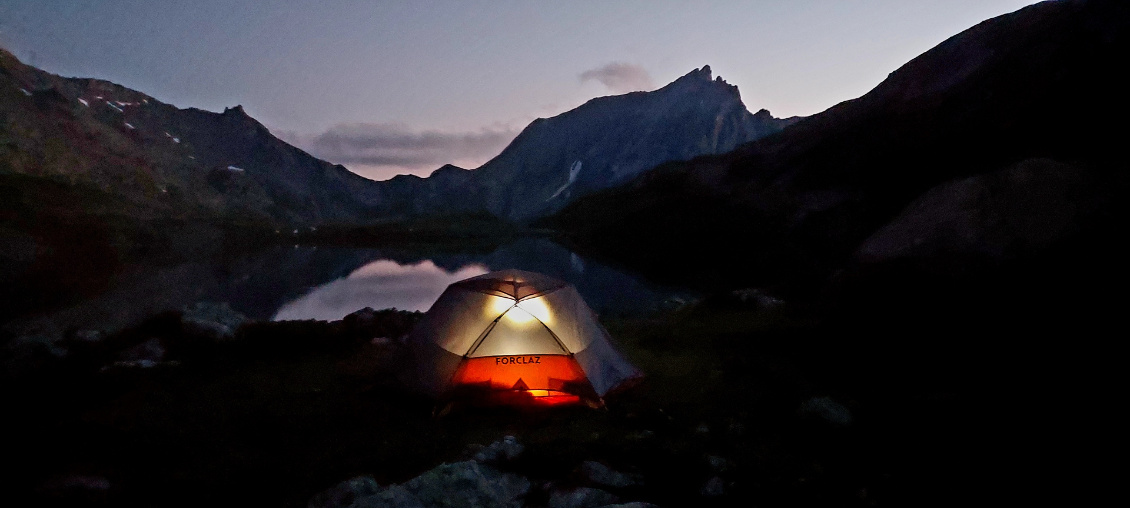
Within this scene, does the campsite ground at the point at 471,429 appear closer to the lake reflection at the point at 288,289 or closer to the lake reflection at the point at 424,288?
the lake reflection at the point at 288,289

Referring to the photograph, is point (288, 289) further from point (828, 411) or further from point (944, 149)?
point (944, 149)

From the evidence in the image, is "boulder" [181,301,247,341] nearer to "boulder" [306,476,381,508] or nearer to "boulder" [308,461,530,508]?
"boulder" [306,476,381,508]

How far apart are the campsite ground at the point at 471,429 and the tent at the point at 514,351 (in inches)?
21.8

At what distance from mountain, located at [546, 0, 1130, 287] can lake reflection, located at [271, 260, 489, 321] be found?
2541 centimetres

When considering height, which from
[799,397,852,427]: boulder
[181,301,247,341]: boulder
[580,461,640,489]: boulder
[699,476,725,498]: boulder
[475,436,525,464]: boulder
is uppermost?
[181,301,247,341]: boulder

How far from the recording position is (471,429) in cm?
1041

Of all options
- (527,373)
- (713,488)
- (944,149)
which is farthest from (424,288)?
(713,488)

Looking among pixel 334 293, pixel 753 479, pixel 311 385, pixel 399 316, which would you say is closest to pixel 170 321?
pixel 399 316

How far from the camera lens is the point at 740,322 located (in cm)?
1970

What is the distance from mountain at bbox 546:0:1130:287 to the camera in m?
12.6

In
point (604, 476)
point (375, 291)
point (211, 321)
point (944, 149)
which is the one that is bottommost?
point (604, 476)

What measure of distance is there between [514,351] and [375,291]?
38248 millimetres

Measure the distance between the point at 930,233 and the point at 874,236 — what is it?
1936mm

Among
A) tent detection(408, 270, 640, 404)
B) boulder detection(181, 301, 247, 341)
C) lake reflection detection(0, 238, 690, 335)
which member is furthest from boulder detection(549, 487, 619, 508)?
lake reflection detection(0, 238, 690, 335)
